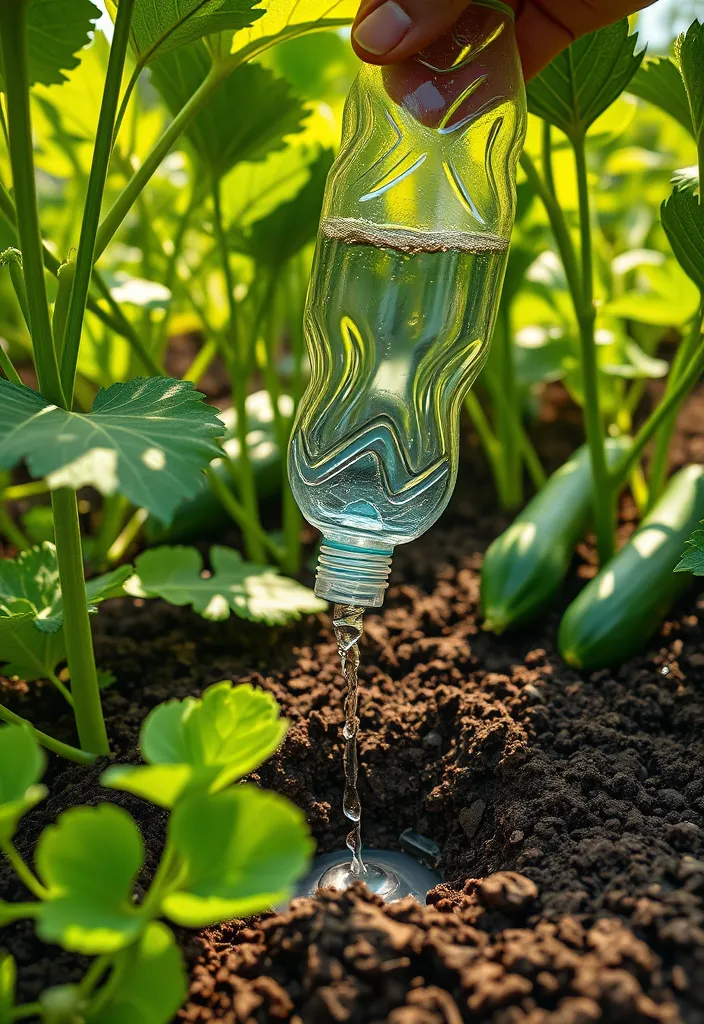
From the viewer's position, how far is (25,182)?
0.84 metres

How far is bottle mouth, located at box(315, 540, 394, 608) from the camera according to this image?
97cm

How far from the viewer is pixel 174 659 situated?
54.9 inches

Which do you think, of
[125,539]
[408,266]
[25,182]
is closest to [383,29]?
[408,266]

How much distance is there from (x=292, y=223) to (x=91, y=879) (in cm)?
107

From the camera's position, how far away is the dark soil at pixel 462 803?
0.73m

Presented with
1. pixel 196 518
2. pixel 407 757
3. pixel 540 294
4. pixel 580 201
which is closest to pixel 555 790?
pixel 407 757

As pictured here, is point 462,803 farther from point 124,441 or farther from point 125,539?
point 125,539

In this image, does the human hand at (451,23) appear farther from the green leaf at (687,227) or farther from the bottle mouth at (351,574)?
the bottle mouth at (351,574)

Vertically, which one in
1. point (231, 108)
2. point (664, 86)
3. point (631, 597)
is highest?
point (664, 86)

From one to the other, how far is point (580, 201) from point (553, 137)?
1.01 feet

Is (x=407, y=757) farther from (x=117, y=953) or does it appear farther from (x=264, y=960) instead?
(x=117, y=953)

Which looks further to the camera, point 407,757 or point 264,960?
point 407,757

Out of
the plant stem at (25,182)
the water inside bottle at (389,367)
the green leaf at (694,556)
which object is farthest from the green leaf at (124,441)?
the green leaf at (694,556)

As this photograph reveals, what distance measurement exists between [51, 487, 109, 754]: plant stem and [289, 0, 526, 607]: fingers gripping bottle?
261mm
